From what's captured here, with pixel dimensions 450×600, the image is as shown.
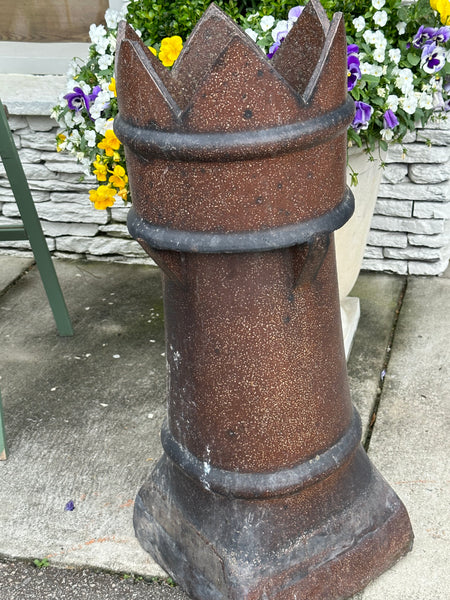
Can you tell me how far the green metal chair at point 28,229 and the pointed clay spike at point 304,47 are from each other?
1.39 metres

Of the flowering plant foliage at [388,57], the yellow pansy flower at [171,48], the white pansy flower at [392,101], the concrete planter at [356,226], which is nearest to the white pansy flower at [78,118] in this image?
the yellow pansy flower at [171,48]

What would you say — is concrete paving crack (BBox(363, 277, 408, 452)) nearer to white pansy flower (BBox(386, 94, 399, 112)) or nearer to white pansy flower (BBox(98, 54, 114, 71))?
white pansy flower (BBox(386, 94, 399, 112))

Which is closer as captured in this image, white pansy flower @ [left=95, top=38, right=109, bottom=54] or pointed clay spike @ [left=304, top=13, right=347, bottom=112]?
pointed clay spike @ [left=304, top=13, right=347, bottom=112]

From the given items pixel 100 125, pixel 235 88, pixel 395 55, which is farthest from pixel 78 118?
pixel 235 88

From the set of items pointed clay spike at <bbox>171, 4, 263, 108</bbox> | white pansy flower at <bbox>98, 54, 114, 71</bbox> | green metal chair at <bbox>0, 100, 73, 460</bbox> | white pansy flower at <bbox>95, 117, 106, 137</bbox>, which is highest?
pointed clay spike at <bbox>171, 4, 263, 108</bbox>

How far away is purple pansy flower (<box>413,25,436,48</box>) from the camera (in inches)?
92.0

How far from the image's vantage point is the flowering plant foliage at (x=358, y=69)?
7.41 feet

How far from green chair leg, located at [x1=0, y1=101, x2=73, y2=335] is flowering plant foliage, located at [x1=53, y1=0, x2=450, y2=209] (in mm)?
254

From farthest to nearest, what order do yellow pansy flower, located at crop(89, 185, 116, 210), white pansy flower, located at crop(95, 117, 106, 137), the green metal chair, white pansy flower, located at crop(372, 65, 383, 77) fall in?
1. the green metal chair
2. yellow pansy flower, located at crop(89, 185, 116, 210)
3. white pansy flower, located at crop(95, 117, 106, 137)
4. white pansy flower, located at crop(372, 65, 383, 77)

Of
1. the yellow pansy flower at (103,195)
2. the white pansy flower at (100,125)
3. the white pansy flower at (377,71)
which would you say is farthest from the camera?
the yellow pansy flower at (103,195)

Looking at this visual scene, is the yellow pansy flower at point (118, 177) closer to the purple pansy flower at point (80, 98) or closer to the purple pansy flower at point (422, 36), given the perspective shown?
the purple pansy flower at point (80, 98)

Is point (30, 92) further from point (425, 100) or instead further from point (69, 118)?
point (425, 100)

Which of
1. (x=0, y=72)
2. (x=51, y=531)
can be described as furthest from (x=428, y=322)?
(x=0, y=72)

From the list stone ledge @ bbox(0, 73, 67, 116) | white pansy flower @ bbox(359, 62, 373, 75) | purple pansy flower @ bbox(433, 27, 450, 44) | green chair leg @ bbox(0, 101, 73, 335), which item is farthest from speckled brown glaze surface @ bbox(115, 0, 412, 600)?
stone ledge @ bbox(0, 73, 67, 116)
